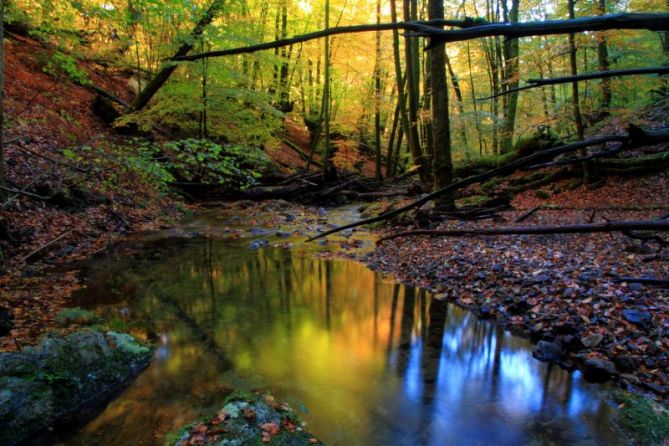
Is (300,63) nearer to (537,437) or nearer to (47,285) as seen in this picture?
(47,285)

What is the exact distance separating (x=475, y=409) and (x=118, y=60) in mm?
17701

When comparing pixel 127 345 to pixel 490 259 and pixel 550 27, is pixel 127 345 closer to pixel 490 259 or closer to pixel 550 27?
pixel 550 27

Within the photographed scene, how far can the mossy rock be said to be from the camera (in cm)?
323

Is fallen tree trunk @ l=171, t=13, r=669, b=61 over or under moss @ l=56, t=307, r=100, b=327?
over

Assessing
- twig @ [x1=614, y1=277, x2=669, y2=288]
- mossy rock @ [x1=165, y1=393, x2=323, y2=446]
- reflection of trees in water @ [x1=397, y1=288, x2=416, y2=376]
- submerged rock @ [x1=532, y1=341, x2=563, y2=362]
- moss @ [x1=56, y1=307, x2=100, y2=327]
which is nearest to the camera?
twig @ [x1=614, y1=277, x2=669, y2=288]

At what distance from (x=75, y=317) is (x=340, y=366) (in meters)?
3.42

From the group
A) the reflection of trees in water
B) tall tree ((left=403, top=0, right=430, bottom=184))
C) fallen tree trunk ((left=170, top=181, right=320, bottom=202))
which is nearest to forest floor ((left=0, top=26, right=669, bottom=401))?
the reflection of trees in water

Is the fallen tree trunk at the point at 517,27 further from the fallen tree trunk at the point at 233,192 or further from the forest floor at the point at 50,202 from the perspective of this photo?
the fallen tree trunk at the point at 233,192

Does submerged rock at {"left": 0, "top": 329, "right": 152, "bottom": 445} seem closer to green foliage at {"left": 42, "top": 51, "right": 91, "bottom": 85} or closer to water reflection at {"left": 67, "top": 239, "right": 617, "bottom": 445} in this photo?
water reflection at {"left": 67, "top": 239, "right": 617, "bottom": 445}

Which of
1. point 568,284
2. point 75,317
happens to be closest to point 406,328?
point 568,284

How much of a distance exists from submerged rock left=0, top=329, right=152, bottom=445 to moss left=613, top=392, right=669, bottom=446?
15.4ft

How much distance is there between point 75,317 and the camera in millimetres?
5234

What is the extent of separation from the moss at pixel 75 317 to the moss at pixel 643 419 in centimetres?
588

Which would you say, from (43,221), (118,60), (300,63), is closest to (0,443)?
(43,221)
